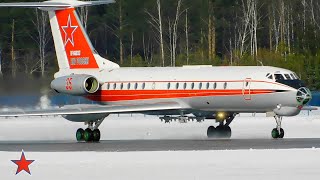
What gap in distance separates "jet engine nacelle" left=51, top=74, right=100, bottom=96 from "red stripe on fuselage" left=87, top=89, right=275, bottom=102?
18.6 inches

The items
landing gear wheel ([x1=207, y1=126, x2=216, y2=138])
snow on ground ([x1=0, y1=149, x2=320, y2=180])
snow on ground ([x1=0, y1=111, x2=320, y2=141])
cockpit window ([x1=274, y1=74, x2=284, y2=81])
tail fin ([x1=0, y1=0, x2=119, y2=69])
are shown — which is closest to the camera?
snow on ground ([x1=0, y1=149, x2=320, y2=180])

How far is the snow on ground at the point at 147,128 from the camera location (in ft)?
136

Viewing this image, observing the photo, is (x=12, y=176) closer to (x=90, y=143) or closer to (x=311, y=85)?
(x=90, y=143)

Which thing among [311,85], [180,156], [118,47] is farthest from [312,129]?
[118,47]

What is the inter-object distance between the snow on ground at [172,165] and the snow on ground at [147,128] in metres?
11.9

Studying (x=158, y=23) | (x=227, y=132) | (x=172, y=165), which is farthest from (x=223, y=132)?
(x=158, y=23)

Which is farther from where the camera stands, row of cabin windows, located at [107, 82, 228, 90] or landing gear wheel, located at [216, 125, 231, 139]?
landing gear wheel, located at [216, 125, 231, 139]

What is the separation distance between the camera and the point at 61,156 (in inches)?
1113

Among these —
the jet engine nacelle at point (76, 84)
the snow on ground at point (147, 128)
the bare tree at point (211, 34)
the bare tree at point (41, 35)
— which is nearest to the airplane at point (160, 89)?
the jet engine nacelle at point (76, 84)

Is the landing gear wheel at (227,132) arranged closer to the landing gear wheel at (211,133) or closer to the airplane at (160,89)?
the airplane at (160,89)

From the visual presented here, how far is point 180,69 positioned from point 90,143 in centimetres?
581

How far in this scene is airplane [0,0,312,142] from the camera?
38459 mm

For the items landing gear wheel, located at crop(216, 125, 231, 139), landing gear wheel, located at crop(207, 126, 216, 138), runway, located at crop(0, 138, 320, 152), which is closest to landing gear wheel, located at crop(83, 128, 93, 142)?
runway, located at crop(0, 138, 320, 152)

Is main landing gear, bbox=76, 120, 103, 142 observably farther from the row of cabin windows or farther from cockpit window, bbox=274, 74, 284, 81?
cockpit window, bbox=274, 74, 284, 81
